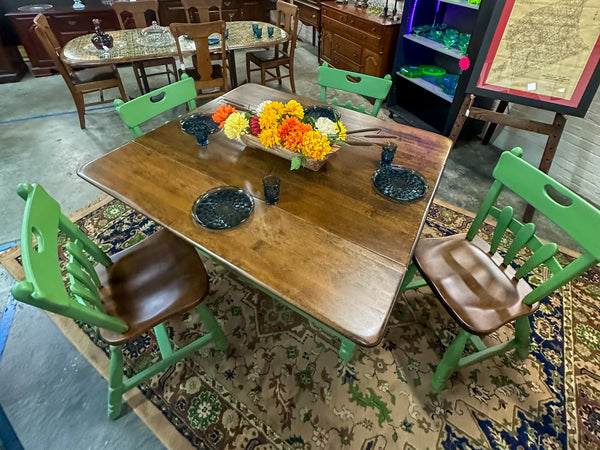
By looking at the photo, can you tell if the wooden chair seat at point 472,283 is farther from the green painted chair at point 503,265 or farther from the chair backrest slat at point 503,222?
the chair backrest slat at point 503,222

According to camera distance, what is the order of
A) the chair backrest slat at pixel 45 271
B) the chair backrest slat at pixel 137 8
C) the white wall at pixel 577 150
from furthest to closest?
the chair backrest slat at pixel 137 8
the white wall at pixel 577 150
the chair backrest slat at pixel 45 271

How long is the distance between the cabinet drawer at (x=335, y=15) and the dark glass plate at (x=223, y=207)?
339cm

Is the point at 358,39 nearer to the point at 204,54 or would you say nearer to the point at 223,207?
the point at 204,54

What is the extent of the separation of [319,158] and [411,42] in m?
2.69

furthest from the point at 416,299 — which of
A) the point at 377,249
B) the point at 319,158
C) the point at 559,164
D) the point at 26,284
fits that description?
the point at 559,164

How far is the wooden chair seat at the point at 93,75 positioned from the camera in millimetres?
3053

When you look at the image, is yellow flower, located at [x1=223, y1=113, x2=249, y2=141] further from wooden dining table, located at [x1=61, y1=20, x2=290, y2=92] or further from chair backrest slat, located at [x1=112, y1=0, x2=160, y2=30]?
chair backrest slat, located at [x1=112, y1=0, x2=160, y2=30]

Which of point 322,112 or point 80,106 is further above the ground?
point 322,112

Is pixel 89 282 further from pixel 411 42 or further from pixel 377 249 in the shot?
pixel 411 42

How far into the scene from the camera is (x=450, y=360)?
132 centimetres

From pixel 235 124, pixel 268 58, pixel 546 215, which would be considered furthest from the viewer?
pixel 268 58

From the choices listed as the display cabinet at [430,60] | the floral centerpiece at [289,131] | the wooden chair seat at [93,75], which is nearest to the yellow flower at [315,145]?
the floral centerpiece at [289,131]

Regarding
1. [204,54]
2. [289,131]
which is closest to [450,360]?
[289,131]

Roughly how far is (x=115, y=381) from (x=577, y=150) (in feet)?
10.9
